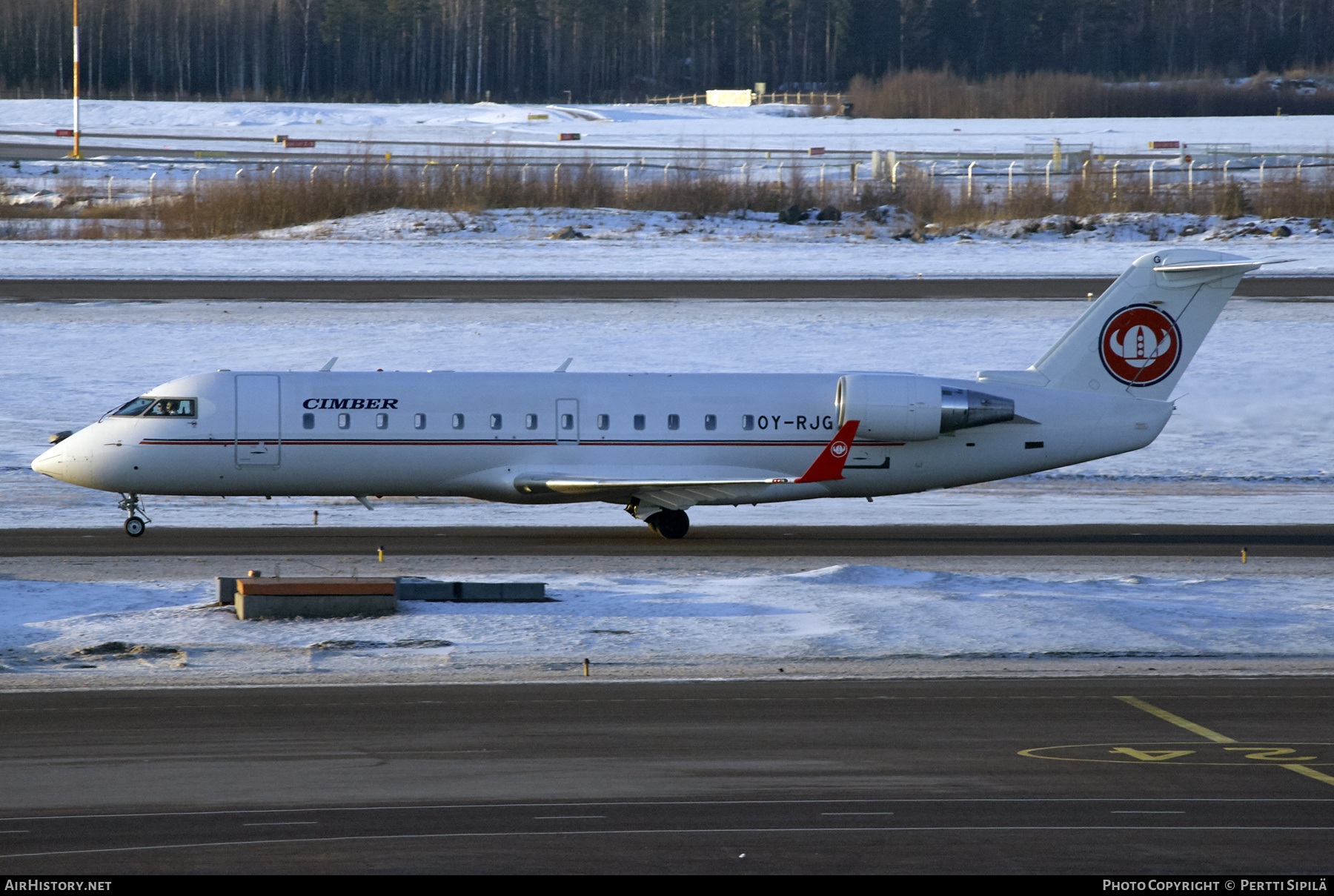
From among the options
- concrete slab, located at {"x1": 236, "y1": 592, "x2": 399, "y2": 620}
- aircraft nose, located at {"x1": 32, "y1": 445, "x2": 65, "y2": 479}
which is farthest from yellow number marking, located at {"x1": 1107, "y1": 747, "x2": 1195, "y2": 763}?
aircraft nose, located at {"x1": 32, "y1": 445, "x2": 65, "y2": 479}

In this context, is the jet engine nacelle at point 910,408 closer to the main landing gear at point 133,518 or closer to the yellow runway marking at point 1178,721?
the yellow runway marking at point 1178,721

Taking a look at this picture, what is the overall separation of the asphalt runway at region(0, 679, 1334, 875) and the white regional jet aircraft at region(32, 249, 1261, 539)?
9.43 m

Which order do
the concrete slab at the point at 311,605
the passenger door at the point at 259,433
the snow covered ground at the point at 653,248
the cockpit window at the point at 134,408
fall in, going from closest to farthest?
the concrete slab at the point at 311,605 < the passenger door at the point at 259,433 < the cockpit window at the point at 134,408 < the snow covered ground at the point at 653,248

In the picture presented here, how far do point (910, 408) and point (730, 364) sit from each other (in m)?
15.6

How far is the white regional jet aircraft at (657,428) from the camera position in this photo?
27328mm

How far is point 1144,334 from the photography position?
28703 millimetres

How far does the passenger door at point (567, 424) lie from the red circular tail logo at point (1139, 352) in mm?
10000

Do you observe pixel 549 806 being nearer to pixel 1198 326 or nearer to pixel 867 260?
pixel 1198 326

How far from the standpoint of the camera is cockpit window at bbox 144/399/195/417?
2749 cm

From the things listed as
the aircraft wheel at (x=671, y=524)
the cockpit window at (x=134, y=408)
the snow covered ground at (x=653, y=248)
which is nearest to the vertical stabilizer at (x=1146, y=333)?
the aircraft wheel at (x=671, y=524)

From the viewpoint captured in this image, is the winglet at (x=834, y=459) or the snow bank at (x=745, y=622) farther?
the winglet at (x=834, y=459)

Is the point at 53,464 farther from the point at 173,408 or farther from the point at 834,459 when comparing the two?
the point at 834,459

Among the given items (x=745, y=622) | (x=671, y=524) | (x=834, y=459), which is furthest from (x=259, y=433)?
(x=745, y=622)

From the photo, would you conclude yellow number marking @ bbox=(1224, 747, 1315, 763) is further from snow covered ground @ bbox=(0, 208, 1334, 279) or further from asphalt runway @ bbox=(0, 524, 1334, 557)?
snow covered ground @ bbox=(0, 208, 1334, 279)
